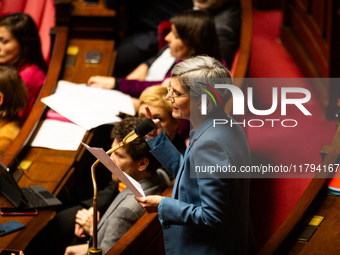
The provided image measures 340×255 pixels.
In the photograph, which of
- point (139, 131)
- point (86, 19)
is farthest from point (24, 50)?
point (139, 131)

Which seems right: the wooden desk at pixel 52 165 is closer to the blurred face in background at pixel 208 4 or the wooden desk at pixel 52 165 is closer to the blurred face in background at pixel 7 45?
the blurred face in background at pixel 7 45

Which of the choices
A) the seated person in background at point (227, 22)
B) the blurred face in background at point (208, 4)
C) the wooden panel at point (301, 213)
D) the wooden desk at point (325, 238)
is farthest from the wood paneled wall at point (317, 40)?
the wooden desk at point (325, 238)

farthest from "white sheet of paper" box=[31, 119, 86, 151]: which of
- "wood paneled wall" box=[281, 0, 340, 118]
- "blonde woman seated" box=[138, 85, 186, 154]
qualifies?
"wood paneled wall" box=[281, 0, 340, 118]

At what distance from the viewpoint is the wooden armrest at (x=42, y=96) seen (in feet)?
6.88

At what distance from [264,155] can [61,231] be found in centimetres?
129

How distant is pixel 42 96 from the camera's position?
2439 millimetres

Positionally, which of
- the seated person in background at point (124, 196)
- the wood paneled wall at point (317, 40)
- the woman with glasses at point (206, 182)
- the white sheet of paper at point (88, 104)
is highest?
the woman with glasses at point (206, 182)

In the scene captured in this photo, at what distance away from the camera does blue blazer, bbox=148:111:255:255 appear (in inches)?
44.1

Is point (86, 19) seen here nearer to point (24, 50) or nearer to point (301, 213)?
point (24, 50)

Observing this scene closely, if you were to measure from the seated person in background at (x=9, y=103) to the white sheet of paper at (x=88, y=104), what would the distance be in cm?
15

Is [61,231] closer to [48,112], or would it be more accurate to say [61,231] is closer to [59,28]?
[48,112]

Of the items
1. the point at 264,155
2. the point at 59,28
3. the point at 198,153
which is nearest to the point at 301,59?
the point at 264,155

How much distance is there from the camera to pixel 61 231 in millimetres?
1921

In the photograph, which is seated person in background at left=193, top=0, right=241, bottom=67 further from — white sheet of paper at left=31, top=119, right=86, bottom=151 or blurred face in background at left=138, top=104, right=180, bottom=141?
white sheet of paper at left=31, top=119, right=86, bottom=151
